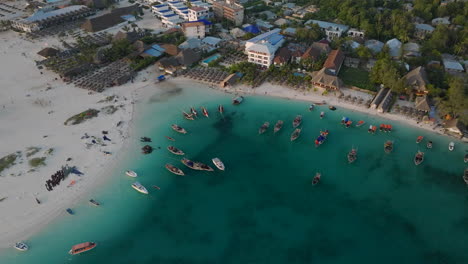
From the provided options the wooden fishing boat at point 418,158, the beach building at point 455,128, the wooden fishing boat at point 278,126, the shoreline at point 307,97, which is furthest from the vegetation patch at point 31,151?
the beach building at point 455,128

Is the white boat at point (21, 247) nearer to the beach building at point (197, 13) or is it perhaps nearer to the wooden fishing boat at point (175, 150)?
the wooden fishing boat at point (175, 150)

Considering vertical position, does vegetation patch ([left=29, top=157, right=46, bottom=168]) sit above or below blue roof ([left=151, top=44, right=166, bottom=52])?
below

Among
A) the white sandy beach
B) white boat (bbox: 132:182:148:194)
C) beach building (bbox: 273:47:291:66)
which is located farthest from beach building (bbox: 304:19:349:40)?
white boat (bbox: 132:182:148:194)

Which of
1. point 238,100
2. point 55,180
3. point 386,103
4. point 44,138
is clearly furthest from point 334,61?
point 44,138

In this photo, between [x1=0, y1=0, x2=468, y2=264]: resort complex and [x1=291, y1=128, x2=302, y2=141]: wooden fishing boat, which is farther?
[x1=291, y1=128, x2=302, y2=141]: wooden fishing boat

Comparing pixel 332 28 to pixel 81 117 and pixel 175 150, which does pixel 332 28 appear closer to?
pixel 175 150

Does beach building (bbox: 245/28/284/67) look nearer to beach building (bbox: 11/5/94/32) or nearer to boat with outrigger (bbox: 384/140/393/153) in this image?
boat with outrigger (bbox: 384/140/393/153)

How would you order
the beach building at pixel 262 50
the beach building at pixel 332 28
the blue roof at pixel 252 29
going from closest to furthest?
the beach building at pixel 262 50 → the beach building at pixel 332 28 → the blue roof at pixel 252 29
